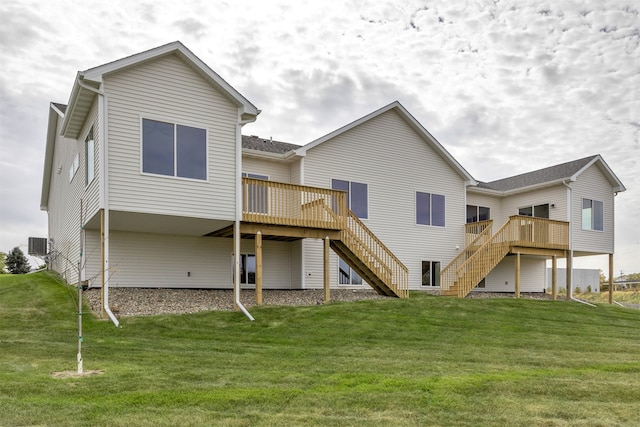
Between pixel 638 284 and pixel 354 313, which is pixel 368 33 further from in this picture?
pixel 638 284

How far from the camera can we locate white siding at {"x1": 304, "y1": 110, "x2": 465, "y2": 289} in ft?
60.0

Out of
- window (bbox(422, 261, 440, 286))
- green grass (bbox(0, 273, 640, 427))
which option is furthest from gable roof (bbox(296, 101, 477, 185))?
green grass (bbox(0, 273, 640, 427))

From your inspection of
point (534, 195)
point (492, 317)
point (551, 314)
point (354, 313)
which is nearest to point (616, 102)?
point (534, 195)

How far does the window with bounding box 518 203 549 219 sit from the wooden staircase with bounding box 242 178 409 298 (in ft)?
35.7

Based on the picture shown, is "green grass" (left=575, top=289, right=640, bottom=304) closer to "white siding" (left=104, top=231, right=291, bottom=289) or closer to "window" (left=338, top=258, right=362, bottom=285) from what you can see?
"window" (left=338, top=258, right=362, bottom=285)

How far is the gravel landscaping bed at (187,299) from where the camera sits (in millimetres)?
12727

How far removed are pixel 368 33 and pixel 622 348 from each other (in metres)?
12.4

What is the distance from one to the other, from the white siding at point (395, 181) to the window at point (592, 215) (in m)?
6.18

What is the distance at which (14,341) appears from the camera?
30.5ft

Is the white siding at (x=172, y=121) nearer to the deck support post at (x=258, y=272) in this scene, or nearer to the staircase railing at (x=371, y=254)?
the deck support post at (x=258, y=272)

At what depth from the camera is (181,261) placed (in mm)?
16328

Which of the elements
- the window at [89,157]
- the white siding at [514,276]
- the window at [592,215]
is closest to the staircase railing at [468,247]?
the white siding at [514,276]

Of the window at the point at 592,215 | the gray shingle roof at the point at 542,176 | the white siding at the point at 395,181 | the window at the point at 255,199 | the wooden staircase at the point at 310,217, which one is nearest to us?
the window at the point at 255,199

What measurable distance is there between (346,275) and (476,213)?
28.7 ft
